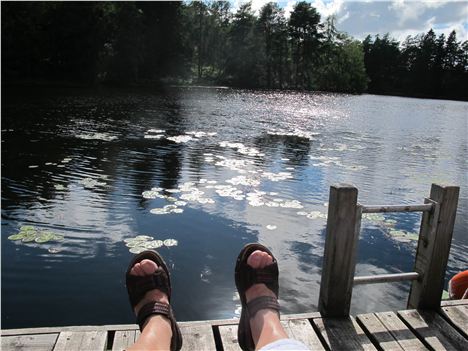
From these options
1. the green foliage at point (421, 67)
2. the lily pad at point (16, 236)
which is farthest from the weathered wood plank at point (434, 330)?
the green foliage at point (421, 67)

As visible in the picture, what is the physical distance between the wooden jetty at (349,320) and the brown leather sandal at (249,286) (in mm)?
200

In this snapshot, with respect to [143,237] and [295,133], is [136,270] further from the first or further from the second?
[295,133]

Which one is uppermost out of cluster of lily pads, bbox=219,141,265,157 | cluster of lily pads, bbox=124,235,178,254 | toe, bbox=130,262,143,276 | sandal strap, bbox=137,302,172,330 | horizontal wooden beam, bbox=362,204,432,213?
horizontal wooden beam, bbox=362,204,432,213

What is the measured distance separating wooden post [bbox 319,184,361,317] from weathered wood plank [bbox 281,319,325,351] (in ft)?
0.71

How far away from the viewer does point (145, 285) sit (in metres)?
2.64

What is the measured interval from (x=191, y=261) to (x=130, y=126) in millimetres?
12373

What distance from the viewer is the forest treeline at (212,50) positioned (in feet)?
125

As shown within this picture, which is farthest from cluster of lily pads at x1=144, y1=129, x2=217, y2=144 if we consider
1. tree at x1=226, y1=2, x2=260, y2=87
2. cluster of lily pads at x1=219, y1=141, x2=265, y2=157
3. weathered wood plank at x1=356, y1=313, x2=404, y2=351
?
tree at x1=226, y1=2, x2=260, y2=87

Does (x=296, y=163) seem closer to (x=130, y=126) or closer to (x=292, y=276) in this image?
(x=292, y=276)

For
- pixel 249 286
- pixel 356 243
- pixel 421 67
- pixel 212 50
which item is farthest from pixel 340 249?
pixel 421 67

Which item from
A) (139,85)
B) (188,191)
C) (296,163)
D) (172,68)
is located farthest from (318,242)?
(172,68)

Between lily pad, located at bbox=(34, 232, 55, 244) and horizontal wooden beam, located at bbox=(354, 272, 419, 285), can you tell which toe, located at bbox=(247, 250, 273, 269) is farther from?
lily pad, located at bbox=(34, 232, 55, 244)

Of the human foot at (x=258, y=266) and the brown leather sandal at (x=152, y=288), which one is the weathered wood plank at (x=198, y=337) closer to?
the brown leather sandal at (x=152, y=288)

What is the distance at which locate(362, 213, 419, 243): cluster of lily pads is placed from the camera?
20.4ft
